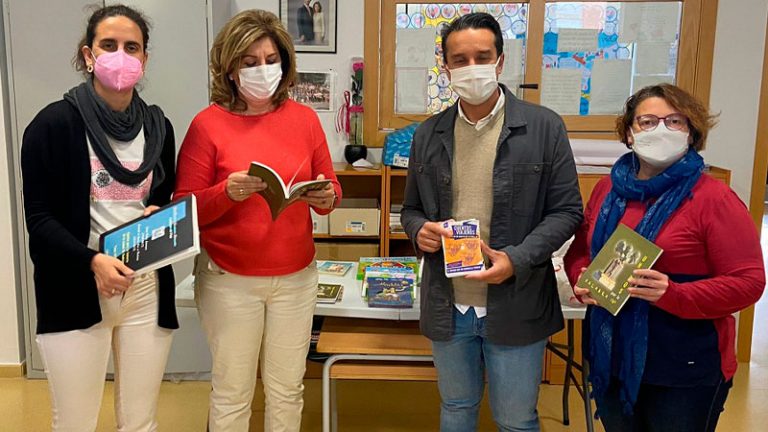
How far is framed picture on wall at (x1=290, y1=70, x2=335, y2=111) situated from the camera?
142 inches

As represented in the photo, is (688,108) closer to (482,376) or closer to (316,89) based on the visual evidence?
(482,376)

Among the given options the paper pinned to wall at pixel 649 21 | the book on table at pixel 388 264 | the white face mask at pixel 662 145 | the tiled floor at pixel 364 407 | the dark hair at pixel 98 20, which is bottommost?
the tiled floor at pixel 364 407

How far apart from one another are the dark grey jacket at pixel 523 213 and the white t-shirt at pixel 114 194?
791 mm

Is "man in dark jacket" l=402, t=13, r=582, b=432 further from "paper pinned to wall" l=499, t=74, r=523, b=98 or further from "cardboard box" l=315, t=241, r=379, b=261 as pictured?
"paper pinned to wall" l=499, t=74, r=523, b=98

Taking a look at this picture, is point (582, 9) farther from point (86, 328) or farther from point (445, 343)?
point (86, 328)

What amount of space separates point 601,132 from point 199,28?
2.24 m

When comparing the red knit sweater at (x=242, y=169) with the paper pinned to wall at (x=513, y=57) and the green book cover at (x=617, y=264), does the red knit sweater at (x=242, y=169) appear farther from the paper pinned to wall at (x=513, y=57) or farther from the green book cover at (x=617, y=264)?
the paper pinned to wall at (x=513, y=57)

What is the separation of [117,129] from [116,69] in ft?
0.51

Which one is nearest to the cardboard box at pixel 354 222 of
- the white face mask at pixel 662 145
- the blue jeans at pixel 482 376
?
the blue jeans at pixel 482 376

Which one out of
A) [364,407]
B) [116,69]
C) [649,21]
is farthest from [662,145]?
[649,21]

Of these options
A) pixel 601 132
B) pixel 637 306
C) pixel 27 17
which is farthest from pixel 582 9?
Answer: pixel 27 17

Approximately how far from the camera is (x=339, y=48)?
11.8 ft

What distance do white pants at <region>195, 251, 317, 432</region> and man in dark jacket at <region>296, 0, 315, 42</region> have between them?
1.94 metres

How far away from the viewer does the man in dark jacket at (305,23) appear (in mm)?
3533
